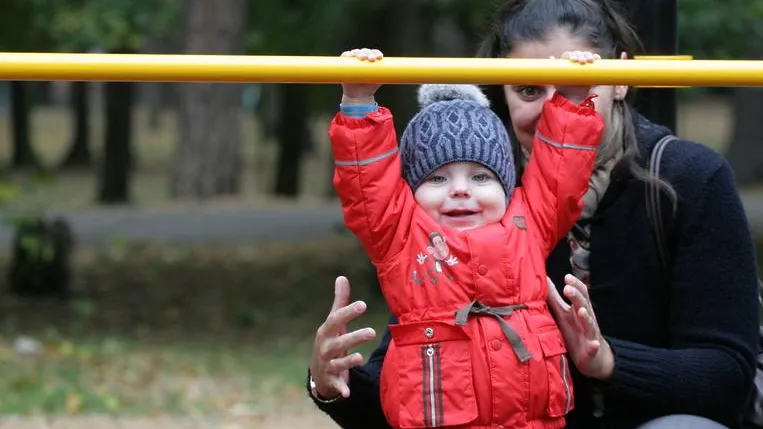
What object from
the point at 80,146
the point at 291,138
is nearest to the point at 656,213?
the point at 291,138

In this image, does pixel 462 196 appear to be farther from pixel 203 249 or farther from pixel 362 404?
pixel 203 249

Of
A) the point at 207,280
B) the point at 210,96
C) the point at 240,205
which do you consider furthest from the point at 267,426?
the point at 240,205

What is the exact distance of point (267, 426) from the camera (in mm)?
6852

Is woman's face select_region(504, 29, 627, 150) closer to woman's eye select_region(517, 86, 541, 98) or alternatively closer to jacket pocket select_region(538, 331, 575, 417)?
woman's eye select_region(517, 86, 541, 98)

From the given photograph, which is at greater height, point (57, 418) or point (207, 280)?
point (57, 418)

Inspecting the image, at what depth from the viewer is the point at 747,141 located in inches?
843

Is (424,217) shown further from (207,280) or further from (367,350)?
(207,280)

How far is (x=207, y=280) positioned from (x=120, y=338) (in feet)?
8.37

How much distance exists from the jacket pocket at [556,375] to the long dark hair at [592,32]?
1.21 ft

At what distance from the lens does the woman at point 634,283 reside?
2.46 m

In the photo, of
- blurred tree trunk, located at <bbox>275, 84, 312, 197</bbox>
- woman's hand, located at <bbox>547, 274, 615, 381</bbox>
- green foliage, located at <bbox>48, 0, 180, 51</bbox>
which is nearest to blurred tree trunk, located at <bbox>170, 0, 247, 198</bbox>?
green foliage, located at <bbox>48, 0, 180, 51</bbox>

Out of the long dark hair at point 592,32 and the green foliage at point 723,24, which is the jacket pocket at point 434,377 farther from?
the green foliage at point 723,24

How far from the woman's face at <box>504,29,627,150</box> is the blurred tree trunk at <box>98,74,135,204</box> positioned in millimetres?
16974

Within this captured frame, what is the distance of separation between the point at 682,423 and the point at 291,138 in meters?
19.2
